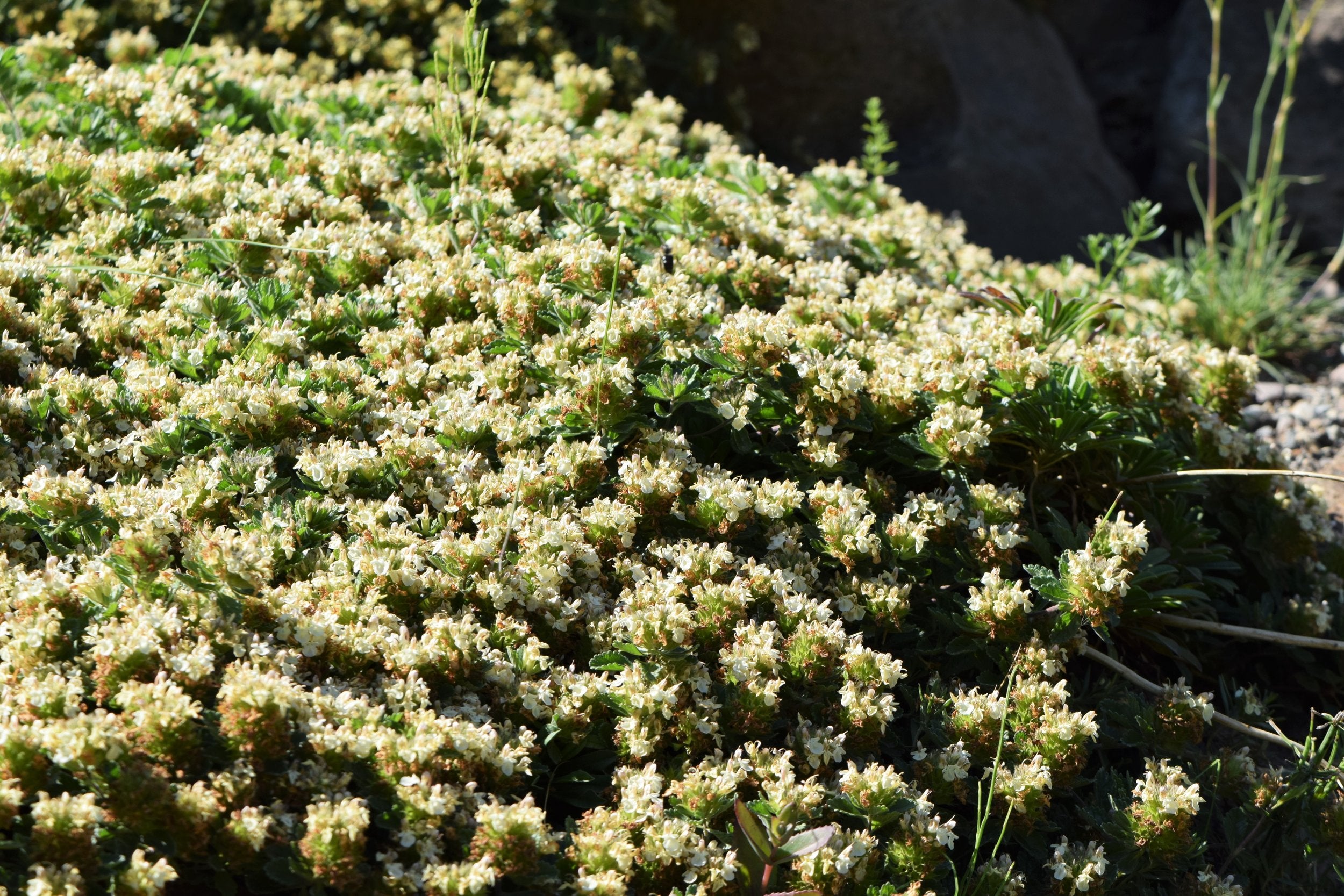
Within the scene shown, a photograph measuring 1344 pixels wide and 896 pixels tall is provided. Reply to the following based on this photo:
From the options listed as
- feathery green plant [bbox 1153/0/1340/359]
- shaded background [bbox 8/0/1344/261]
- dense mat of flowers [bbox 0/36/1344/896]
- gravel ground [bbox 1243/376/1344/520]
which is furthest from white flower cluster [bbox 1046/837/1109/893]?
shaded background [bbox 8/0/1344/261]

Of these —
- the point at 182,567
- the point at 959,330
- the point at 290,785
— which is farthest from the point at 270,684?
the point at 959,330

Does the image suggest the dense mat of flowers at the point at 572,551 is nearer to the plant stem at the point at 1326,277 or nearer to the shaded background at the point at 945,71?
the shaded background at the point at 945,71

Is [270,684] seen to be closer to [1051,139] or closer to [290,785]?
[290,785]

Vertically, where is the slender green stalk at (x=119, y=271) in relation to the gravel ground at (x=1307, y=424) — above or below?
above

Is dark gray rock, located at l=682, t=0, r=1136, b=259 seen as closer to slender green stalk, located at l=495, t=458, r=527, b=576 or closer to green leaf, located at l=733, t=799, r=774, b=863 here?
slender green stalk, located at l=495, t=458, r=527, b=576

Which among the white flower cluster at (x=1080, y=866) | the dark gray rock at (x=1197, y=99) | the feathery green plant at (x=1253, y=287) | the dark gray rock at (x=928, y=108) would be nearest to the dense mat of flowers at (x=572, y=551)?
the white flower cluster at (x=1080, y=866)

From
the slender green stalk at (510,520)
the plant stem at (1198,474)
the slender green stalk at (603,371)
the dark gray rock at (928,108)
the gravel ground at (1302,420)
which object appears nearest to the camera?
the slender green stalk at (510,520)
